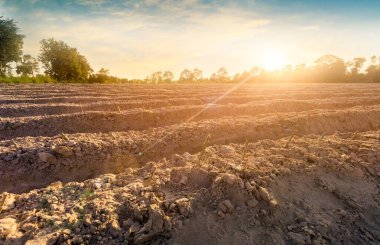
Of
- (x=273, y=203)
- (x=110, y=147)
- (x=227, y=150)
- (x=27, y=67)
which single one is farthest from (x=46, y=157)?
(x=27, y=67)

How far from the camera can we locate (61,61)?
42469 mm

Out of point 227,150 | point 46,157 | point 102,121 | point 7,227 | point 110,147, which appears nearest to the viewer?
point 7,227

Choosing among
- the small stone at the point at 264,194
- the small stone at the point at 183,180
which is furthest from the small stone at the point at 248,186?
the small stone at the point at 183,180

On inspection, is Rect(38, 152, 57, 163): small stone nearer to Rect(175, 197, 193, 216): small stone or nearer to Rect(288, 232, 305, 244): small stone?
Rect(175, 197, 193, 216): small stone

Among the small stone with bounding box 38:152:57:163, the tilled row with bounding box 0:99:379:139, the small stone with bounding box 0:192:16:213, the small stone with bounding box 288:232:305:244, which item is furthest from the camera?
the tilled row with bounding box 0:99:379:139

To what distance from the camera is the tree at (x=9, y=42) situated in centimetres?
3688

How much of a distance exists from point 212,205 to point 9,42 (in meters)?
43.7

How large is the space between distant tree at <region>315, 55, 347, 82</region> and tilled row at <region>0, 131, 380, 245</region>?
58.1 meters

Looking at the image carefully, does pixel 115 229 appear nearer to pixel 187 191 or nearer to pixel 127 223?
pixel 127 223

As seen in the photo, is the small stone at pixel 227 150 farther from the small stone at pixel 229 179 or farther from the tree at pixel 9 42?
the tree at pixel 9 42

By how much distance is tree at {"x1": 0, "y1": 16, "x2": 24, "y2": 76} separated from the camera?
36.9 m

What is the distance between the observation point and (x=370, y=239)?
372 cm

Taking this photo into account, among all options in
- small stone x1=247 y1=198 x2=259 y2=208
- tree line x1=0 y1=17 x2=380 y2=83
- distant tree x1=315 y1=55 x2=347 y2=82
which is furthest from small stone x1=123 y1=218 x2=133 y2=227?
distant tree x1=315 y1=55 x2=347 y2=82

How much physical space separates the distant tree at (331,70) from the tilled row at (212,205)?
2287 inches
